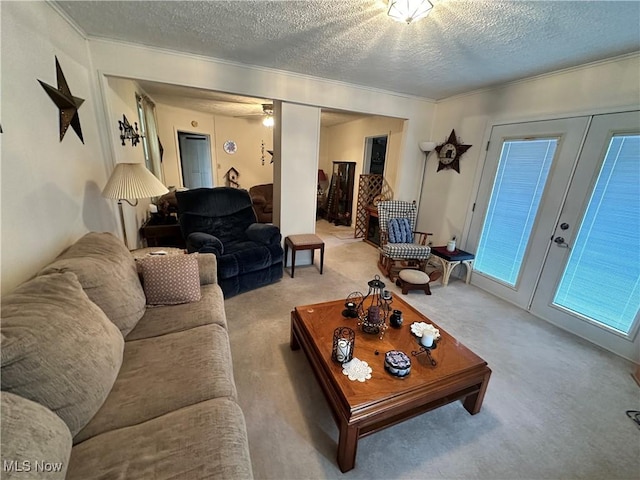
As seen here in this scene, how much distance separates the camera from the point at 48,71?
1.63 meters

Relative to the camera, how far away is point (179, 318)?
1589 mm

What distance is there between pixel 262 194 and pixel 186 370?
15.1 ft

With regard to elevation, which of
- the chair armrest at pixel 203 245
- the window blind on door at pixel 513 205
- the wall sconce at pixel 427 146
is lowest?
the chair armrest at pixel 203 245

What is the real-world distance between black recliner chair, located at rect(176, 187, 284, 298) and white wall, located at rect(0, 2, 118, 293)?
3.08 feet

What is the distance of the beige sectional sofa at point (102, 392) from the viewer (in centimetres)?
78

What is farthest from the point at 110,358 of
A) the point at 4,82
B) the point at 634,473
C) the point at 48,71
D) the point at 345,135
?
the point at 345,135

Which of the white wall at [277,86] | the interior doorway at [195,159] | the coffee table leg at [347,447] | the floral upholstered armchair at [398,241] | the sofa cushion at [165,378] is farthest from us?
the interior doorway at [195,159]

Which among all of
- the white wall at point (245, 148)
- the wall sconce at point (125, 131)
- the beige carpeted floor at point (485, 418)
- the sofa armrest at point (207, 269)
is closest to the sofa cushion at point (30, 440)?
the beige carpeted floor at point (485, 418)

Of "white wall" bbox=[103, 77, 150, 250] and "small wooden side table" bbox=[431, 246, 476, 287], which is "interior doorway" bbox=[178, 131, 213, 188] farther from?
"small wooden side table" bbox=[431, 246, 476, 287]

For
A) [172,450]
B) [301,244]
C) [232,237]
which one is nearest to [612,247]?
[301,244]

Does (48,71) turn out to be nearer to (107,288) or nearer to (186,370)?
(107,288)

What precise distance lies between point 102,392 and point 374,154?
17.8 feet

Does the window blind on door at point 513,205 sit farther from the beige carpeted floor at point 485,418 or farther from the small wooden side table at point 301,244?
the small wooden side table at point 301,244

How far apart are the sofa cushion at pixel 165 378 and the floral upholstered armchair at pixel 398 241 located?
2.43 meters
